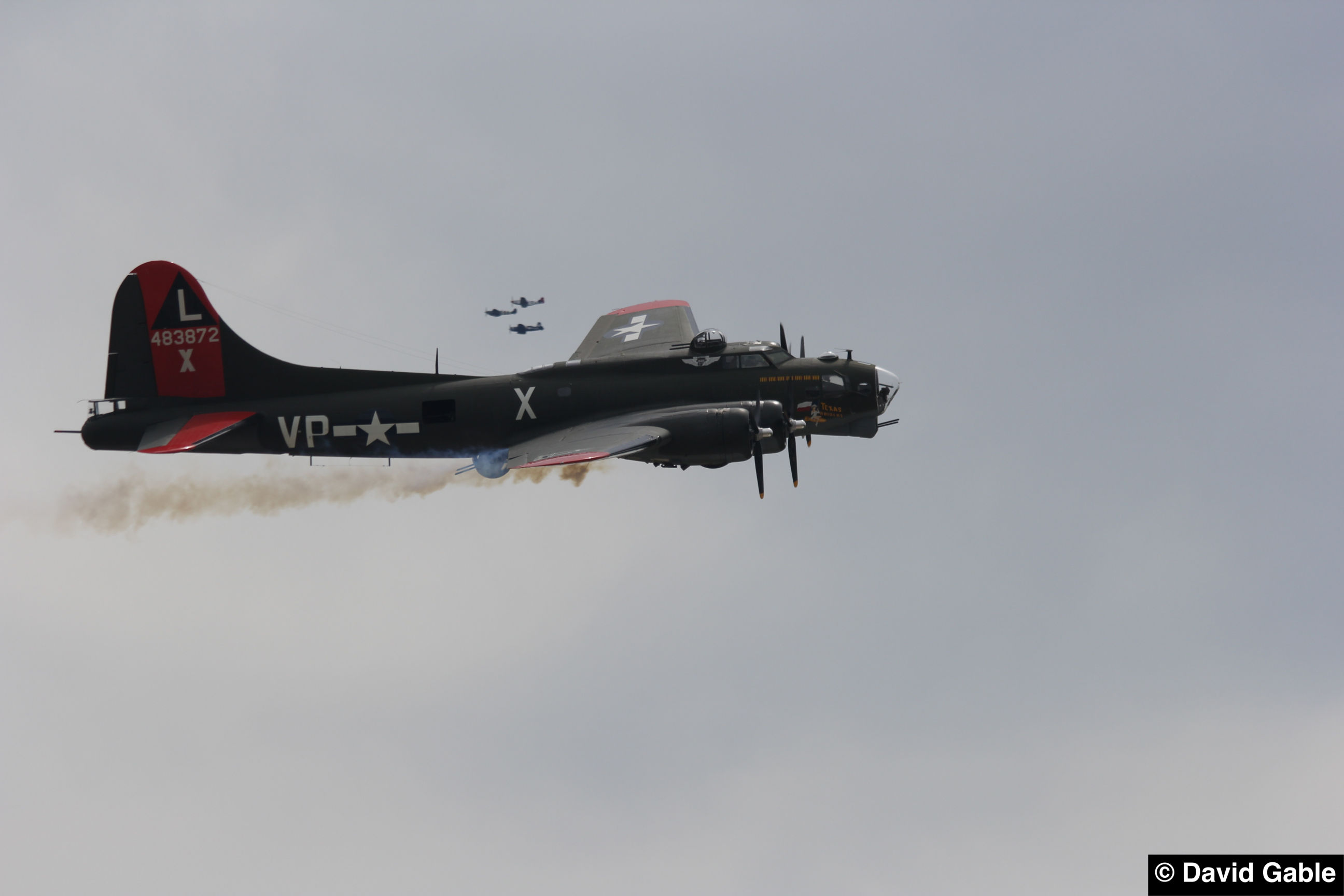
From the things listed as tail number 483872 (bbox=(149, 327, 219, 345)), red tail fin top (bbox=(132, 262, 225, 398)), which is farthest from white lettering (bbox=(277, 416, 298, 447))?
tail number 483872 (bbox=(149, 327, 219, 345))

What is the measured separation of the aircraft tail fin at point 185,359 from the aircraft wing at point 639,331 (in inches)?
218

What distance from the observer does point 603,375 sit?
3841 centimetres

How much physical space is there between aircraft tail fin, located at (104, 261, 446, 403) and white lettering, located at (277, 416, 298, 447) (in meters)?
0.99

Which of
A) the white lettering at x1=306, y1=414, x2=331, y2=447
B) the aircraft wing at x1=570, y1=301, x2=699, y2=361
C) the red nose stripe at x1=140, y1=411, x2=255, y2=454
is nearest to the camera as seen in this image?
the red nose stripe at x1=140, y1=411, x2=255, y2=454

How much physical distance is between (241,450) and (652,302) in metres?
14.6

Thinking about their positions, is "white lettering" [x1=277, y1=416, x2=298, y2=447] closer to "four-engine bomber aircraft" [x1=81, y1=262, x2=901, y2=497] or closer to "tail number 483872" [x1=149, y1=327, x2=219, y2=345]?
"four-engine bomber aircraft" [x1=81, y1=262, x2=901, y2=497]

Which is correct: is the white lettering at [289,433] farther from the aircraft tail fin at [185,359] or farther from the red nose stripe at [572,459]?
the red nose stripe at [572,459]

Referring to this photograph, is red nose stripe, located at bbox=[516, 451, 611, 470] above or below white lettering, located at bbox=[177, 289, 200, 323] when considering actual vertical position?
below

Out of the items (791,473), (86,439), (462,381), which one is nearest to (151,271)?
(86,439)

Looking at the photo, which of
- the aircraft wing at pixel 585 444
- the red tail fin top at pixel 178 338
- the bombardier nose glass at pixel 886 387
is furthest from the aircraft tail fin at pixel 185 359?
the bombardier nose glass at pixel 886 387

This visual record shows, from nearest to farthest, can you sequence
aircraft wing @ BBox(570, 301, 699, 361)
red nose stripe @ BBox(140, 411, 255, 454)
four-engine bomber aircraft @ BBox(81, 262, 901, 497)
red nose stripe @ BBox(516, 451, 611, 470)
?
red nose stripe @ BBox(516, 451, 611, 470)
red nose stripe @ BBox(140, 411, 255, 454)
four-engine bomber aircraft @ BBox(81, 262, 901, 497)
aircraft wing @ BBox(570, 301, 699, 361)

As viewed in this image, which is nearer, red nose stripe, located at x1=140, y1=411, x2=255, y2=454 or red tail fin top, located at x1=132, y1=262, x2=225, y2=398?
red nose stripe, located at x1=140, y1=411, x2=255, y2=454

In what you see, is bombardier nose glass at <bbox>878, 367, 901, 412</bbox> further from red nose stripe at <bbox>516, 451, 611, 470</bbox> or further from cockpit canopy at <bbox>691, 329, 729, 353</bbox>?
red nose stripe at <bbox>516, 451, 611, 470</bbox>

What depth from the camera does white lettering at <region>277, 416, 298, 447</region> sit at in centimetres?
3866
